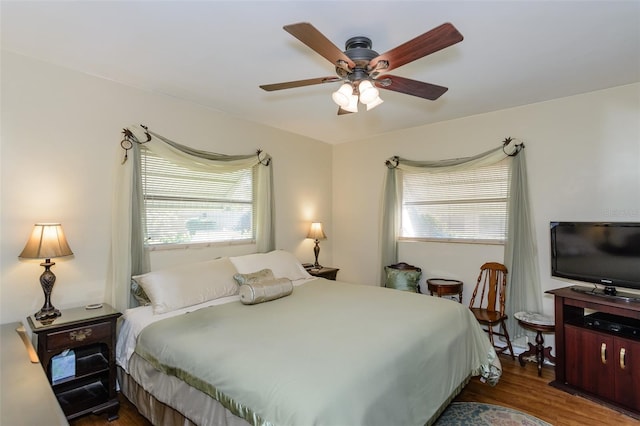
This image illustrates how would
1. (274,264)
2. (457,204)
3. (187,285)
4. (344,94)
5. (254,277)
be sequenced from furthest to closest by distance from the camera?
1. (457,204)
2. (274,264)
3. (254,277)
4. (187,285)
5. (344,94)

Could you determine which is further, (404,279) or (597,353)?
(404,279)

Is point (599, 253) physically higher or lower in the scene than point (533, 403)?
higher

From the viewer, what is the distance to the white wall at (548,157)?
2871 millimetres

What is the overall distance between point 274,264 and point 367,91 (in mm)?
2100

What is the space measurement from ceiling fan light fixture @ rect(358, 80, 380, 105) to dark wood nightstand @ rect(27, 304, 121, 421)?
2315 mm

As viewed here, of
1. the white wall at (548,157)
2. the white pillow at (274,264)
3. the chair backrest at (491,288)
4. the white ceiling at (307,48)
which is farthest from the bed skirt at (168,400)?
the white wall at (548,157)

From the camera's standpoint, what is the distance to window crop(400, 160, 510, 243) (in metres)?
3.61

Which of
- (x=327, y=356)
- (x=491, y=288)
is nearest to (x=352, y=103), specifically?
(x=327, y=356)

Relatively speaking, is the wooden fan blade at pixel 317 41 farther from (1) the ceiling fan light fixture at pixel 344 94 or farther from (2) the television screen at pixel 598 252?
(2) the television screen at pixel 598 252

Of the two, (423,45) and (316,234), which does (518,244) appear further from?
(423,45)

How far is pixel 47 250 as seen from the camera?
2229 mm

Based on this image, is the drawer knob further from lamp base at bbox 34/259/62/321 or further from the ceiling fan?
the ceiling fan

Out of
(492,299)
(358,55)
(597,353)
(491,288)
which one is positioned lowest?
(597,353)

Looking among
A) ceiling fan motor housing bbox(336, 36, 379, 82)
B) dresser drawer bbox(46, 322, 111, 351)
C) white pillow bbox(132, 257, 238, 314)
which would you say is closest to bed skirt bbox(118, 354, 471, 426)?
dresser drawer bbox(46, 322, 111, 351)
